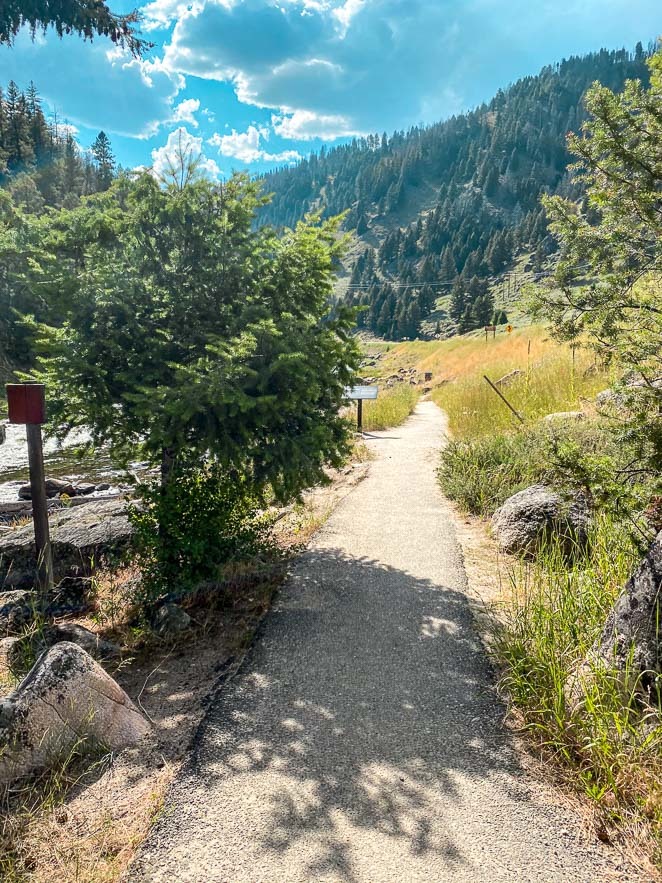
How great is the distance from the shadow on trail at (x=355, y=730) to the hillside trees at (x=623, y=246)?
6.18ft

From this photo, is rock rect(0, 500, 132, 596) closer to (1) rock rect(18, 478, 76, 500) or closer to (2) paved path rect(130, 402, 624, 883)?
(2) paved path rect(130, 402, 624, 883)

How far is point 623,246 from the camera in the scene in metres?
3.16

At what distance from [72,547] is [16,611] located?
95 centimetres

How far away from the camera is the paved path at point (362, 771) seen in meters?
2.18

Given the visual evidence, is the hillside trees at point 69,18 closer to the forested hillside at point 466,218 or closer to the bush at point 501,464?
the bush at point 501,464

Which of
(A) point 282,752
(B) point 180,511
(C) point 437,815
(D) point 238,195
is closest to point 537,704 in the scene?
(C) point 437,815

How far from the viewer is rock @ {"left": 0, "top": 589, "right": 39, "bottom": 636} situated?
4.57 metres

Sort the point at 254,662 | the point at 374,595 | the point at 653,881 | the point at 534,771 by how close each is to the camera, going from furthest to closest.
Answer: the point at 374,595 < the point at 254,662 < the point at 534,771 < the point at 653,881

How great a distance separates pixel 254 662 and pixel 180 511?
1.48 metres

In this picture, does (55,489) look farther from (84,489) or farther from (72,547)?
(72,547)

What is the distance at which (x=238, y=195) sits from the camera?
4734mm

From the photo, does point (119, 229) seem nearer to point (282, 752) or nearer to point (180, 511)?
point (180, 511)

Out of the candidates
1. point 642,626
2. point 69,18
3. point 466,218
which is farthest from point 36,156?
point 466,218

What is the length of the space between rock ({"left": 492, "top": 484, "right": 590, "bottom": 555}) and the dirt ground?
2980 mm
